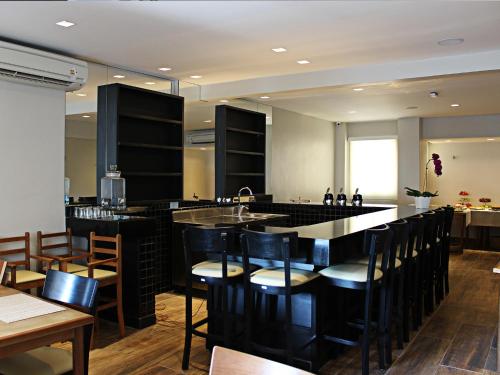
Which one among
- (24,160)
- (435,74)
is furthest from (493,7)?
(24,160)

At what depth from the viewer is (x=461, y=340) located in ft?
12.5

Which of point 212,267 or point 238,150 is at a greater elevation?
point 238,150

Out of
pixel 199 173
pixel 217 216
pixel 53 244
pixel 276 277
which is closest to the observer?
pixel 276 277

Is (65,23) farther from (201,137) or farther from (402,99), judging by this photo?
(402,99)

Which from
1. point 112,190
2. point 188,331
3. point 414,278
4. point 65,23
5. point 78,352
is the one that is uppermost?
point 65,23

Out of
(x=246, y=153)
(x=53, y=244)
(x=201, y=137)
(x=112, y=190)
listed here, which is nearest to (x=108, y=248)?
(x=53, y=244)

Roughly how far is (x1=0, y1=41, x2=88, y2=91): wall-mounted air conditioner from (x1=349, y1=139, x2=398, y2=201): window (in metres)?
7.11

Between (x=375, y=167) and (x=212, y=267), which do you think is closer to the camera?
(x=212, y=267)

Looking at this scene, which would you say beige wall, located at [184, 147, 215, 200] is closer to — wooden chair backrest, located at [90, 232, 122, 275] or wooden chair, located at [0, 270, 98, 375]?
wooden chair backrest, located at [90, 232, 122, 275]

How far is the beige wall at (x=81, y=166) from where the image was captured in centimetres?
482

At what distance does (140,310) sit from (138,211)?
1343mm

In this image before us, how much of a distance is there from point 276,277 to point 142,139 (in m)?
3.35

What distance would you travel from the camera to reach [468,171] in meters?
9.44

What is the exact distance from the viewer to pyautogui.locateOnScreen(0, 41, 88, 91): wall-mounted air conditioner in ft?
13.0
